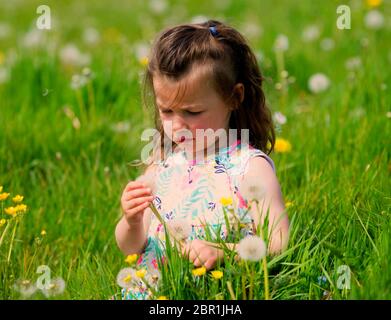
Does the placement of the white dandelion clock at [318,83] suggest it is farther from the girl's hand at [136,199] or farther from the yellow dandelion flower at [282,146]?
the girl's hand at [136,199]

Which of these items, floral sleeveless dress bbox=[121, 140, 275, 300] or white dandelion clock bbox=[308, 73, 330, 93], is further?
white dandelion clock bbox=[308, 73, 330, 93]

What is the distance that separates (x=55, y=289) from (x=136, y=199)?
1.04 ft

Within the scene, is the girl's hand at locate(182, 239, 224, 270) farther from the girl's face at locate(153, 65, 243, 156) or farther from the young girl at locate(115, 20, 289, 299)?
the girl's face at locate(153, 65, 243, 156)

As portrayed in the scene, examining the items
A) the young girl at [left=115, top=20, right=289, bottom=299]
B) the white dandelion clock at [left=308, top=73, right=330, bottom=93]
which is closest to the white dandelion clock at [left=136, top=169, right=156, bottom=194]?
the young girl at [left=115, top=20, right=289, bottom=299]

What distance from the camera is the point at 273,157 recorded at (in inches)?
131

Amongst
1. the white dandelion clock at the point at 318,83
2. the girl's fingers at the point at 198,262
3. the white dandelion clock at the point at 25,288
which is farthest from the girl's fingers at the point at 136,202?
the white dandelion clock at the point at 318,83

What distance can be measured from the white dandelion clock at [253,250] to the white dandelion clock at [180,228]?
0.39m

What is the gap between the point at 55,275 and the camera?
101 inches

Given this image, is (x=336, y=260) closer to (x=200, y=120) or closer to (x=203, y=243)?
(x=203, y=243)

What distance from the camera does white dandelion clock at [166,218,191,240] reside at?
242 cm

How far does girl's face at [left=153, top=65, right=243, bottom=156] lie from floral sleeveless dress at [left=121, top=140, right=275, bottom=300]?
0.32ft

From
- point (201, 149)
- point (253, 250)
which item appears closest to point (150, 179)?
point (201, 149)

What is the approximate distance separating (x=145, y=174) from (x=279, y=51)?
183 cm

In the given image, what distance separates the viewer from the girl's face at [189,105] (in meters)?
2.42
